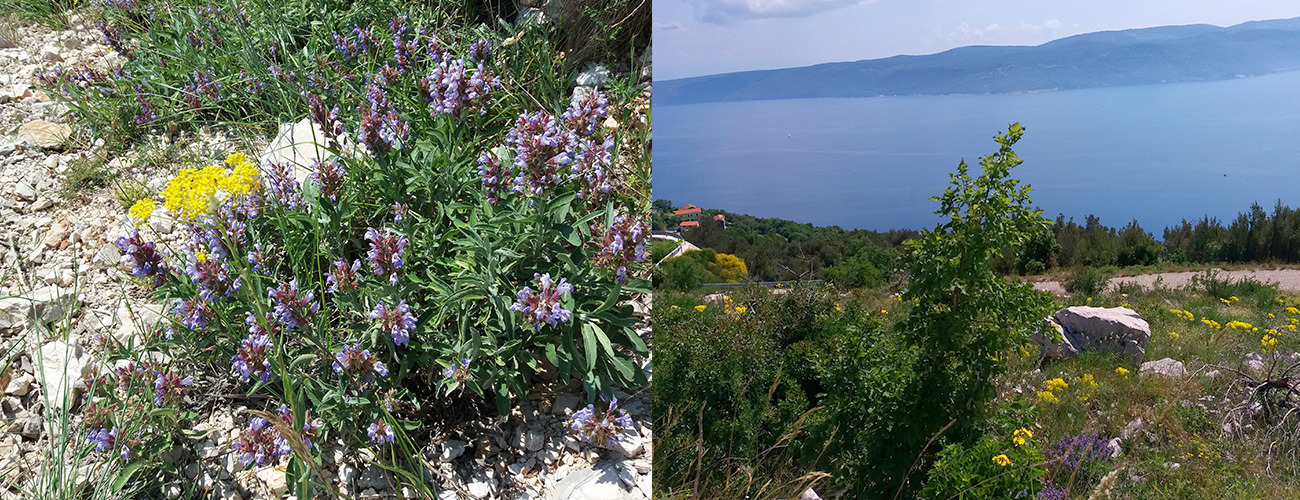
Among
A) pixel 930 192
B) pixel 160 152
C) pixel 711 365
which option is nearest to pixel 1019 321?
pixel 930 192

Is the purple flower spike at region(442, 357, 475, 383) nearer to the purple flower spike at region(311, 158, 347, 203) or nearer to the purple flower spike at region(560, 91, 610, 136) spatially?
the purple flower spike at region(311, 158, 347, 203)

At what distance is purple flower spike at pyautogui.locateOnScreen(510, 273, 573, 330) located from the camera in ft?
5.72

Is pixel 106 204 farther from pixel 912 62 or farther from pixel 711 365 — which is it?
pixel 912 62

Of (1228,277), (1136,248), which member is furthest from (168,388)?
(1228,277)

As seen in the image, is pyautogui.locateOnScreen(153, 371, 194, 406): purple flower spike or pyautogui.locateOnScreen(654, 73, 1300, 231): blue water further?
pyautogui.locateOnScreen(654, 73, 1300, 231): blue water

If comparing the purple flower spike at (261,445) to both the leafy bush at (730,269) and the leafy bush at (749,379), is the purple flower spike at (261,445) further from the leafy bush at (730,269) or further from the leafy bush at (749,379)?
the leafy bush at (730,269)

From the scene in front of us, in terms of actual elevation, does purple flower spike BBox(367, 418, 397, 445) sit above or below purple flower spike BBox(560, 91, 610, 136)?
below

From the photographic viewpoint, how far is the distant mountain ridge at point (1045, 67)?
9.13 feet

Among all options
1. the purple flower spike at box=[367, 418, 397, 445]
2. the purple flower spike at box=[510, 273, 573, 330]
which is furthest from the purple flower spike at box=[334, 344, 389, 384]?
the purple flower spike at box=[510, 273, 573, 330]

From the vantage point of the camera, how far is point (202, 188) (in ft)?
6.55

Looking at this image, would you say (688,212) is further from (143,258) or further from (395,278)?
(143,258)

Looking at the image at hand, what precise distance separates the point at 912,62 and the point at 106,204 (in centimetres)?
300

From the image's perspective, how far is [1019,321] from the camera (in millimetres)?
2336

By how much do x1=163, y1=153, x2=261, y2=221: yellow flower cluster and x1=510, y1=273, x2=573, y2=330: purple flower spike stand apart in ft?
2.83
